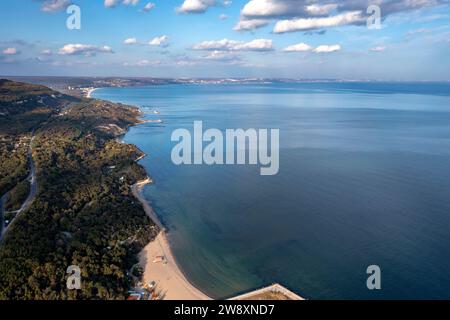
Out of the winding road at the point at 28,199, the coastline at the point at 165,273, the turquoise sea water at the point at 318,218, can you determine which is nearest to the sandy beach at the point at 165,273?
the coastline at the point at 165,273

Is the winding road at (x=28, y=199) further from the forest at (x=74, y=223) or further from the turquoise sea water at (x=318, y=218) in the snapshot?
the turquoise sea water at (x=318, y=218)

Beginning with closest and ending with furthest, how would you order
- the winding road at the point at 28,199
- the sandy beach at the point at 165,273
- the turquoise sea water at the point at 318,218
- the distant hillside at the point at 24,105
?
the sandy beach at the point at 165,273
the turquoise sea water at the point at 318,218
the winding road at the point at 28,199
the distant hillside at the point at 24,105

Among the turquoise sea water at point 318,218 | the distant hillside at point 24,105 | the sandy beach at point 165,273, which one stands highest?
the distant hillside at point 24,105

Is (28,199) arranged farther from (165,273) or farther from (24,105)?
(24,105)

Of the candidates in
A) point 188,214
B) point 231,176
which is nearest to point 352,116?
point 231,176

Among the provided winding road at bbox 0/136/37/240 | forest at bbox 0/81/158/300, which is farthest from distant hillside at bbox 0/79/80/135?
winding road at bbox 0/136/37/240

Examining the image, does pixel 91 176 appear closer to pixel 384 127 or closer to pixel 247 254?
pixel 247 254

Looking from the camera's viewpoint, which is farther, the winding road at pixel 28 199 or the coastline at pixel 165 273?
the winding road at pixel 28 199

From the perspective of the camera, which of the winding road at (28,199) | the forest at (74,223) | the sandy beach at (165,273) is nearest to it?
the sandy beach at (165,273)

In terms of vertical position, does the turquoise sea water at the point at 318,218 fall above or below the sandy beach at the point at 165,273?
above

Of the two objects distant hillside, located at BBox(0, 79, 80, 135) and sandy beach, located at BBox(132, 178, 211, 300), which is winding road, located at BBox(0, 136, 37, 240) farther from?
distant hillside, located at BBox(0, 79, 80, 135)

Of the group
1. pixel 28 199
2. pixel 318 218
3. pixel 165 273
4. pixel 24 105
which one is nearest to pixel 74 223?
pixel 28 199
